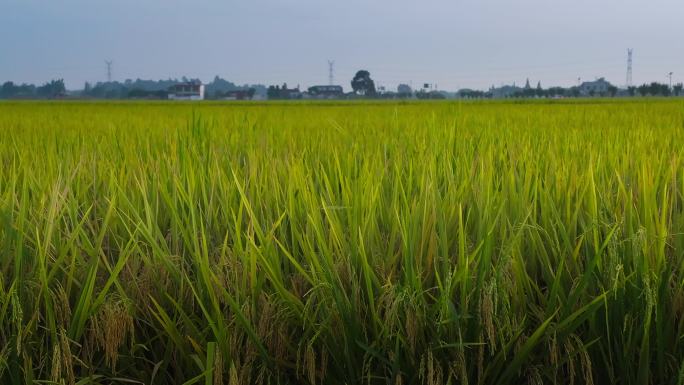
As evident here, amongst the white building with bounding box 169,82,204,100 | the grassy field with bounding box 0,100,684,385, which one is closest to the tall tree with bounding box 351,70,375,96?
the white building with bounding box 169,82,204,100

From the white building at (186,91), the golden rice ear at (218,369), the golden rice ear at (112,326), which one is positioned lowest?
the golden rice ear at (218,369)

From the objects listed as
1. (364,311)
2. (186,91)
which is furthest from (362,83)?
(364,311)

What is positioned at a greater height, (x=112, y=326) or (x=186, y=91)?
(x=186, y=91)

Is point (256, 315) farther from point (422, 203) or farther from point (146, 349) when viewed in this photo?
point (422, 203)

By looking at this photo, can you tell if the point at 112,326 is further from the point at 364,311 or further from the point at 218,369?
the point at 364,311

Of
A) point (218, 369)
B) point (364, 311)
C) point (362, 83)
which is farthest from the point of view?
point (362, 83)

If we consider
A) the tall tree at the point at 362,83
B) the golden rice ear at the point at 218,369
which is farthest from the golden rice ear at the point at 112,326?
the tall tree at the point at 362,83

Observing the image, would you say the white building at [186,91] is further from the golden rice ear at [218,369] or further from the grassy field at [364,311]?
the golden rice ear at [218,369]

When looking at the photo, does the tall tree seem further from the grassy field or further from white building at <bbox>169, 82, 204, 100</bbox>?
the grassy field

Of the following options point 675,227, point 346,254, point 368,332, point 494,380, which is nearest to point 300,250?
point 346,254

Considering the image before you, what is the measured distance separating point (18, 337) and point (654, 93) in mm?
68479

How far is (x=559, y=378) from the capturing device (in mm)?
1102

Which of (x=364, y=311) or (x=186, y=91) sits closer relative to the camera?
(x=364, y=311)

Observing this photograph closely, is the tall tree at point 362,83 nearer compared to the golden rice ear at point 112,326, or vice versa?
the golden rice ear at point 112,326
